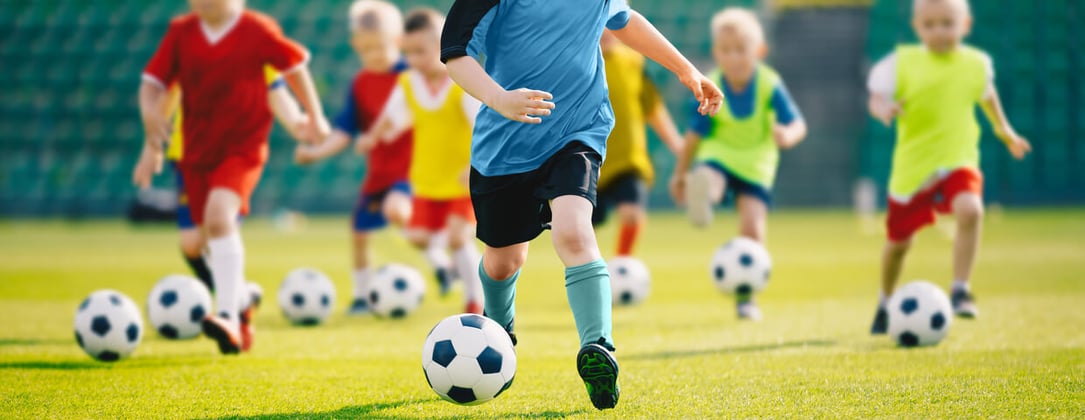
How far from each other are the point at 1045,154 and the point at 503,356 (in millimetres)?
23536

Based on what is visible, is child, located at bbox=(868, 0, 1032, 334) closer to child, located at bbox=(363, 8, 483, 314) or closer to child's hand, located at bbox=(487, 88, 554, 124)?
child, located at bbox=(363, 8, 483, 314)

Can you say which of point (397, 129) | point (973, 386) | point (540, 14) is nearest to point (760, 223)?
point (397, 129)

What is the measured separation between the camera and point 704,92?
3.67 meters

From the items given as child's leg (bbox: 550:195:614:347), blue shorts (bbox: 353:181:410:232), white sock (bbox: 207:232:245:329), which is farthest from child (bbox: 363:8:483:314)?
child's leg (bbox: 550:195:614:347)

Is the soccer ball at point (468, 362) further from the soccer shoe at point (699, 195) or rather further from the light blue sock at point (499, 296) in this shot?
the soccer shoe at point (699, 195)

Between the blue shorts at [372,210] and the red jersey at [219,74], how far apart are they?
2335 mm

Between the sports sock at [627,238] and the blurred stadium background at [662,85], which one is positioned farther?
the blurred stadium background at [662,85]

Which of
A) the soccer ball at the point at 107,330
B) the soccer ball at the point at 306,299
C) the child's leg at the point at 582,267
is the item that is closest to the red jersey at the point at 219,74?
the soccer ball at the point at 107,330

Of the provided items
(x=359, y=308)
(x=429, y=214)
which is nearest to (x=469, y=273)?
(x=429, y=214)

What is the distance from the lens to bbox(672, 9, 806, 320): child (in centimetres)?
655

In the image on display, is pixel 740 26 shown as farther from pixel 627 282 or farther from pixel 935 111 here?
pixel 627 282

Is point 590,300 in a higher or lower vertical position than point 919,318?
higher

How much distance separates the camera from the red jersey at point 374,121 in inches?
295

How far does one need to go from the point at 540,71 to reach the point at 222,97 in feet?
7.08
